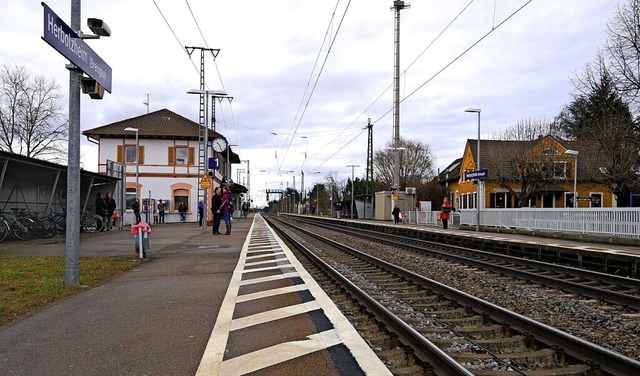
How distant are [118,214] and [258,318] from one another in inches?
999

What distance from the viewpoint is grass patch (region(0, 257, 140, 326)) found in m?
7.62

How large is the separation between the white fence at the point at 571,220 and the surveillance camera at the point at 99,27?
720 inches

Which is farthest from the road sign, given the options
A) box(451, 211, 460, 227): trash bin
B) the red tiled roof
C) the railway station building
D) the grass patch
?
the railway station building

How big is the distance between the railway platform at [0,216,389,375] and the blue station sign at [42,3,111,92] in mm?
3455

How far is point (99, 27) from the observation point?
27.8 ft

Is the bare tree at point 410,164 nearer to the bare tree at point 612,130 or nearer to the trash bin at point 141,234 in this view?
the bare tree at point 612,130

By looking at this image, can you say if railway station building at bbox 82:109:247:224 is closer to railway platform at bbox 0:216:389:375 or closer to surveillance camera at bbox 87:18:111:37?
railway platform at bbox 0:216:389:375

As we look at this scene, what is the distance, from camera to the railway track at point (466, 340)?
4688mm

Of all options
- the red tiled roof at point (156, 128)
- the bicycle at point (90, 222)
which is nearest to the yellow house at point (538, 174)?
the red tiled roof at point (156, 128)

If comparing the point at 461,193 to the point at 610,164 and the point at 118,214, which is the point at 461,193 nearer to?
the point at 610,164

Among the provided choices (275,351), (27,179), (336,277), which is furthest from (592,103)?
(275,351)

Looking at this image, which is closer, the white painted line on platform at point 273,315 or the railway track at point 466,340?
the railway track at point 466,340

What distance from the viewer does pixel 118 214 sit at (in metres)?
30.0

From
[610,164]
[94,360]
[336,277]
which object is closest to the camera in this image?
[94,360]
